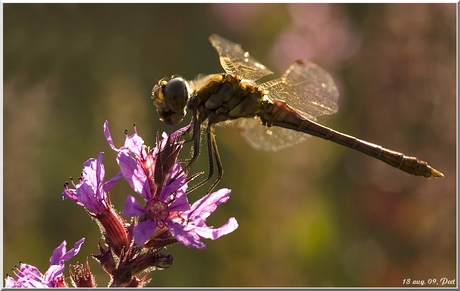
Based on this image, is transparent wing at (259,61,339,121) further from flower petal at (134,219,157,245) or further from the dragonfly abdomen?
flower petal at (134,219,157,245)

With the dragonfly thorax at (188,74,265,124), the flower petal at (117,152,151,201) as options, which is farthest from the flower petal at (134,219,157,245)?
the dragonfly thorax at (188,74,265,124)

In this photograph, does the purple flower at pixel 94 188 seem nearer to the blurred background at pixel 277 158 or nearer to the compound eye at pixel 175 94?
the compound eye at pixel 175 94

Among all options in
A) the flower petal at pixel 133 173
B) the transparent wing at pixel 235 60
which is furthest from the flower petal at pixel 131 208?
the transparent wing at pixel 235 60

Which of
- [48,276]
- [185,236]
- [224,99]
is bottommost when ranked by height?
[48,276]

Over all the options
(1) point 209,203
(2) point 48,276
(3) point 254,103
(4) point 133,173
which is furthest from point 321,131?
(2) point 48,276

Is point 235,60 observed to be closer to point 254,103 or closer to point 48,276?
point 254,103

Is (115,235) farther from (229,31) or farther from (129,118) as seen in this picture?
(229,31)
